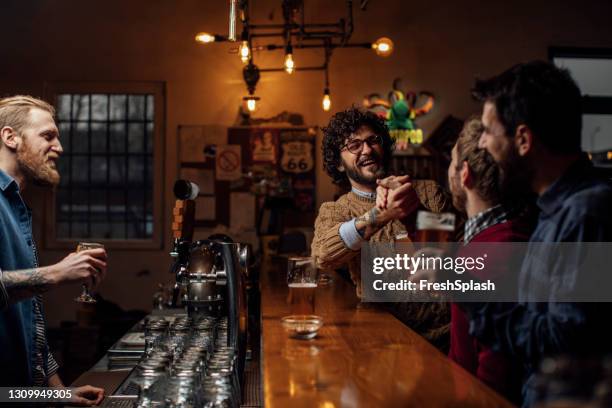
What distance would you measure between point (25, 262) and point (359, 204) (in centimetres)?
130

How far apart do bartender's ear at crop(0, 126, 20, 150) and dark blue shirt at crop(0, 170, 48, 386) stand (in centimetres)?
15

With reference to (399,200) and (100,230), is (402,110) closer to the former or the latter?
(100,230)

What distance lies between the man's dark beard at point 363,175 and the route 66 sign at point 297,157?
14.0 ft

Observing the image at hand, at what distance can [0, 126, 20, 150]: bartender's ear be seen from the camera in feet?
8.37

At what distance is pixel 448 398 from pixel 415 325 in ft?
4.61

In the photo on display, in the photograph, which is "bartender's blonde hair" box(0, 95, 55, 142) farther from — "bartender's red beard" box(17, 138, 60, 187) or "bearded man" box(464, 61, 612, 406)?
"bearded man" box(464, 61, 612, 406)

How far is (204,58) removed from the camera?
7191 millimetres

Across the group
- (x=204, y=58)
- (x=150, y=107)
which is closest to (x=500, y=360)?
(x=204, y=58)

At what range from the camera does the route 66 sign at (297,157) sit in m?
7.17

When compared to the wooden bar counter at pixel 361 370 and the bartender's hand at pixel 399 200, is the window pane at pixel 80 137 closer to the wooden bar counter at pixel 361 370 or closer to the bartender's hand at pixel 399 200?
the wooden bar counter at pixel 361 370

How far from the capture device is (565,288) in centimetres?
154

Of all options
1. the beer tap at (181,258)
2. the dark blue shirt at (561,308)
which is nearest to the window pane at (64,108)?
the beer tap at (181,258)

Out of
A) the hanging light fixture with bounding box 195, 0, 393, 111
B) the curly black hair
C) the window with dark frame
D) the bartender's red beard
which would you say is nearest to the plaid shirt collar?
the curly black hair

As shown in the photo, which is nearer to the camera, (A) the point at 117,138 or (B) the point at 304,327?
(B) the point at 304,327
